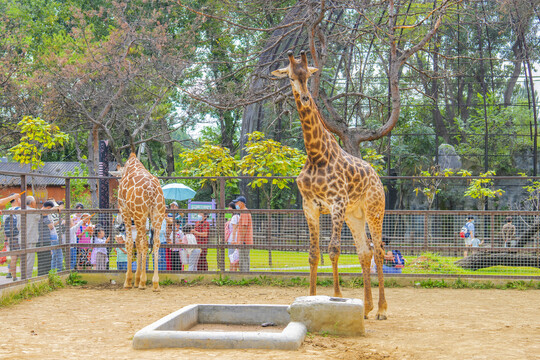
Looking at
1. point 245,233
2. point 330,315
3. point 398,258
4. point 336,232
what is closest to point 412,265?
point 398,258

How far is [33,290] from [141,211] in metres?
2.26

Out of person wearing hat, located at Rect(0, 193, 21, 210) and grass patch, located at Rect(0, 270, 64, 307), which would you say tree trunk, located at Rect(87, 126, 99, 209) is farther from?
person wearing hat, located at Rect(0, 193, 21, 210)

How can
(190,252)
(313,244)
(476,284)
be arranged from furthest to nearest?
(190,252) → (476,284) → (313,244)

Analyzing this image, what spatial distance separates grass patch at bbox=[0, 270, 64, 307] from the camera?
8586 millimetres

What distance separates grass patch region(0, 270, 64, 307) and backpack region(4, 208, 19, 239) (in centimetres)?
91

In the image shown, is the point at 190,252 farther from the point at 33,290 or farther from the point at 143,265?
the point at 33,290

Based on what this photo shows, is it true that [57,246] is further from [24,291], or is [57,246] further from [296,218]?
[296,218]

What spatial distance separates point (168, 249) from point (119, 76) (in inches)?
386

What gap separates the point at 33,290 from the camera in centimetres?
940

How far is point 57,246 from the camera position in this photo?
10.7m

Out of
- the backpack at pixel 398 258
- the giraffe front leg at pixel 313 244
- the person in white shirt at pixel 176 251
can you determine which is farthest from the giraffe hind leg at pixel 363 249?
the person in white shirt at pixel 176 251

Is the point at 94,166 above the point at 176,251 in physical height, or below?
above

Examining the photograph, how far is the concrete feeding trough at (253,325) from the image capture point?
519 cm

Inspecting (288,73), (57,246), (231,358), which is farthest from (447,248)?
(57,246)
